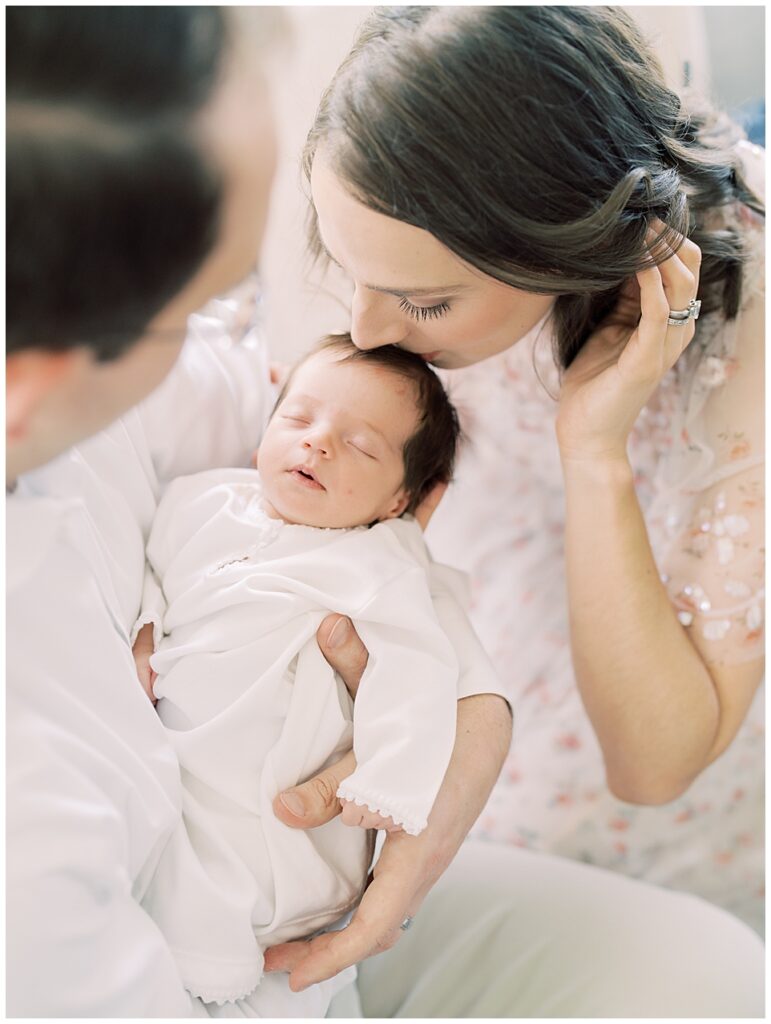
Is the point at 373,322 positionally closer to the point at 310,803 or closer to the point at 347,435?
the point at 347,435

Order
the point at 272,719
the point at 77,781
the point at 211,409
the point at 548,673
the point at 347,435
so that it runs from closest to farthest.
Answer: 1. the point at 77,781
2. the point at 272,719
3. the point at 347,435
4. the point at 211,409
5. the point at 548,673

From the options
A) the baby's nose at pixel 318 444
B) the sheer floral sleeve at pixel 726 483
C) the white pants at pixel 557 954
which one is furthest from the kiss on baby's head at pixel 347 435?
the white pants at pixel 557 954

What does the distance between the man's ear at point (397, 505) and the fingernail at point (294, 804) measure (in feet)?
1.02

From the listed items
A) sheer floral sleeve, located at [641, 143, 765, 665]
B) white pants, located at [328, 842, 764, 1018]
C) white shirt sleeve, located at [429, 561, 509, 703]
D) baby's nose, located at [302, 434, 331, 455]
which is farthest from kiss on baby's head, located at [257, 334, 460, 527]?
white pants, located at [328, 842, 764, 1018]

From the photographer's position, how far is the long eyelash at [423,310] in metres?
0.81

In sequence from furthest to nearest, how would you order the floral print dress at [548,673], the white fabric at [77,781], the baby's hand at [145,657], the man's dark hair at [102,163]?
the floral print dress at [548,673] < the baby's hand at [145,657] < the white fabric at [77,781] < the man's dark hair at [102,163]

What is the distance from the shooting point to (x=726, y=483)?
110cm

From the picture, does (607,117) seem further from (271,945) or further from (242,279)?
(271,945)

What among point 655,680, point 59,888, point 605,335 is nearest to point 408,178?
point 605,335

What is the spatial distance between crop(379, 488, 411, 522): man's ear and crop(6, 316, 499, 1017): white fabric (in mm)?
287

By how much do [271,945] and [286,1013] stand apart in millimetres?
55

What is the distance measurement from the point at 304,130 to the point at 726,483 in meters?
0.63

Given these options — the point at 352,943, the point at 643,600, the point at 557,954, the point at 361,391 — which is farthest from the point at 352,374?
the point at 557,954

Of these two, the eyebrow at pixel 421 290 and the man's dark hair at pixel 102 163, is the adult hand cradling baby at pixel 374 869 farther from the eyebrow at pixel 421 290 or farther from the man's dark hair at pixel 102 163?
the man's dark hair at pixel 102 163
